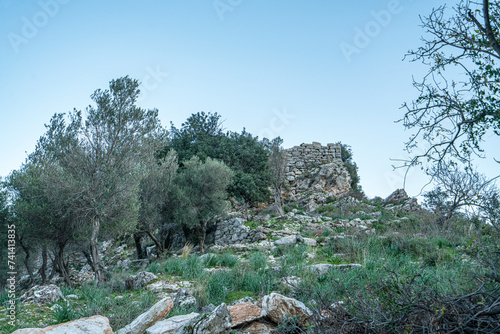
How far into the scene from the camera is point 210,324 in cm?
361

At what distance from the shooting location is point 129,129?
12.3 metres

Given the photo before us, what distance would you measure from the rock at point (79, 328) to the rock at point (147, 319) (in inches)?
9.8

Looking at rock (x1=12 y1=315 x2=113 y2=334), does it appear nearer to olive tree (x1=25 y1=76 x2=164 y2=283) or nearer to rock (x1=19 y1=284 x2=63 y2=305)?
rock (x1=19 y1=284 x2=63 y2=305)

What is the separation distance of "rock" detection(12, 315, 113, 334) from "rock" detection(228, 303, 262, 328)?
61.6 inches

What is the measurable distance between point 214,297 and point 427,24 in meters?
5.53

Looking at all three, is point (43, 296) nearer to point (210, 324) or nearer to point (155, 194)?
point (210, 324)

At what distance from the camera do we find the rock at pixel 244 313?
4.21m

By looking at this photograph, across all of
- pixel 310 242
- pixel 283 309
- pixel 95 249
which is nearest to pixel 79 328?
pixel 283 309

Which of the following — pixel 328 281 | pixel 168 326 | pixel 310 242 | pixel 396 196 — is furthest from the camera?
pixel 396 196

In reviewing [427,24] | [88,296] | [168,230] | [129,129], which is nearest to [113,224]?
[129,129]

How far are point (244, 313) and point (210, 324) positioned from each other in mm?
811

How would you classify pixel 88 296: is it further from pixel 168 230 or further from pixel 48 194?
pixel 168 230

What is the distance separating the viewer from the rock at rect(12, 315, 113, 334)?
3510 millimetres

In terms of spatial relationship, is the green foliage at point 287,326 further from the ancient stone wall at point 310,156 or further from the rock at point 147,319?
the ancient stone wall at point 310,156
